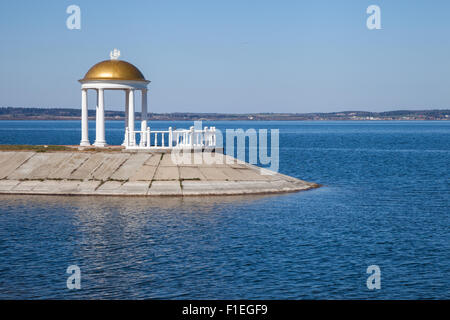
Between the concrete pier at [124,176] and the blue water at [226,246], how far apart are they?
5.01 ft

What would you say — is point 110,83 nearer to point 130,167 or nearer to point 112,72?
point 112,72

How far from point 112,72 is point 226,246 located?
2545 centimetres

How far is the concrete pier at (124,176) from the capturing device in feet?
133

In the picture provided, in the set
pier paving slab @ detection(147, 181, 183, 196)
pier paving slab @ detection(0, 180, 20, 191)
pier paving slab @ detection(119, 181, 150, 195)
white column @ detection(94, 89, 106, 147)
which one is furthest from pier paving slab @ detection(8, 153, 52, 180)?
pier paving slab @ detection(147, 181, 183, 196)

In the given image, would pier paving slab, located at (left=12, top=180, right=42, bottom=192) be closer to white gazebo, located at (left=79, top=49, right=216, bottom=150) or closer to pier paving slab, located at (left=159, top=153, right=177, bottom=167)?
white gazebo, located at (left=79, top=49, right=216, bottom=150)

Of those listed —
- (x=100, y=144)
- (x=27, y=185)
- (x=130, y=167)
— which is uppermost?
(x=100, y=144)

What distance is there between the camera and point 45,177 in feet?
139

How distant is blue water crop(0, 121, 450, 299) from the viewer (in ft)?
67.6

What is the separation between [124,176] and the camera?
41.8 m

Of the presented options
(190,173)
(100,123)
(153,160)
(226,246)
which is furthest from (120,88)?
(226,246)

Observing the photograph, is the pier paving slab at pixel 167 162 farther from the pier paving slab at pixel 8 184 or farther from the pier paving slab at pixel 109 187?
the pier paving slab at pixel 8 184
